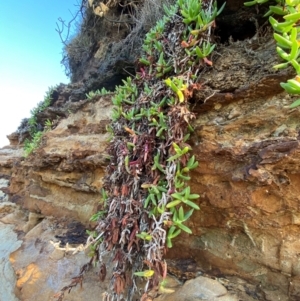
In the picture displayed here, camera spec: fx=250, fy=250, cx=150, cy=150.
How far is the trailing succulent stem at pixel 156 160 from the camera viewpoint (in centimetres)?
170

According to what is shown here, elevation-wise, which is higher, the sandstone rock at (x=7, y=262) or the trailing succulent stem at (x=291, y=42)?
the trailing succulent stem at (x=291, y=42)

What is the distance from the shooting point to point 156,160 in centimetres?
182

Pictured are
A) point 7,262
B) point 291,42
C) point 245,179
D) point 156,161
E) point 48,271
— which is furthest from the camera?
point 7,262

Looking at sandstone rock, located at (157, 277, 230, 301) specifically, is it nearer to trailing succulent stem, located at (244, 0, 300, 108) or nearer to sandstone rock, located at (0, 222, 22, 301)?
trailing succulent stem, located at (244, 0, 300, 108)

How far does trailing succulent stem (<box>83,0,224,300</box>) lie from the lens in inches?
66.9

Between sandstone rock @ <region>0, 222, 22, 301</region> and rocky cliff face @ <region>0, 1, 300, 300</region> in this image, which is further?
sandstone rock @ <region>0, 222, 22, 301</region>

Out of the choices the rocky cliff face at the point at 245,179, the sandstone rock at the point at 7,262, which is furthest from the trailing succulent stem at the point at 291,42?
the sandstone rock at the point at 7,262

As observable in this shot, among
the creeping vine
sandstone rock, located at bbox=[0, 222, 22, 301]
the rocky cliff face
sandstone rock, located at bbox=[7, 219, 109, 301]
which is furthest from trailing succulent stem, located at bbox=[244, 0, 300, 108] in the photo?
sandstone rock, located at bbox=[0, 222, 22, 301]

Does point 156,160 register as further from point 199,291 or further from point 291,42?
point 291,42

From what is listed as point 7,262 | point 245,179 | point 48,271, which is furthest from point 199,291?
point 7,262

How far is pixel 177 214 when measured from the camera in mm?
1733

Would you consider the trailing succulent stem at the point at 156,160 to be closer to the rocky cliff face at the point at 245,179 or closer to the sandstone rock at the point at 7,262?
the rocky cliff face at the point at 245,179

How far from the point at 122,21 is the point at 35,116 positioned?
2.92 metres

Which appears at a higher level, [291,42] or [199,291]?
[291,42]
